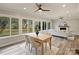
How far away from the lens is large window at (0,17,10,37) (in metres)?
2.69

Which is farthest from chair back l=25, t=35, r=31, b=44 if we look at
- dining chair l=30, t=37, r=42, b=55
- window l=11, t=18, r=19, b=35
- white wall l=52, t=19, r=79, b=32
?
white wall l=52, t=19, r=79, b=32

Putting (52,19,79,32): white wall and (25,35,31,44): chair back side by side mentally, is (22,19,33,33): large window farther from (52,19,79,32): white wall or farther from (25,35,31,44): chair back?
(52,19,79,32): white wall

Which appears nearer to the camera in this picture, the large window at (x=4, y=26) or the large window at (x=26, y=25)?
the large window at (x=4, y=26)

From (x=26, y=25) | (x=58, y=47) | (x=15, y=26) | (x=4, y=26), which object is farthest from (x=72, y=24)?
(x=4, y=26)

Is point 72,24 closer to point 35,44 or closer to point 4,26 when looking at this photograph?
point 35,44

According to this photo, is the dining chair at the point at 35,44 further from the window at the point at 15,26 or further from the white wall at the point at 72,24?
the white wall at the point at 72,24

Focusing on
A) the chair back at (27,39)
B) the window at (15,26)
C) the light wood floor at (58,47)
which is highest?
the window at (15,26)

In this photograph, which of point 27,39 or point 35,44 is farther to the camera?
point 27,39

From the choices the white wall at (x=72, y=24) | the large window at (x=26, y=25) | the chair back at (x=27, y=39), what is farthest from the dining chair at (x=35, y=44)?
the white wall at (x=72, y=24)

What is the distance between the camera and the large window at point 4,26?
8.83 ft

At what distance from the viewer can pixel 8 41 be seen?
2.93 m

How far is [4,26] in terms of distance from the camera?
273 cm

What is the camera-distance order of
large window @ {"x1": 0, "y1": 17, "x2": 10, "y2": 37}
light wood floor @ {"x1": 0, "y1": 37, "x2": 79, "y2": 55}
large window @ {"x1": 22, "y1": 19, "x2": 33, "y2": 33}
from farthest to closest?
large window @ {"x1": 22, "y1": 19, "x2": 33, "y2": 33}
light wood floor @ {"x1": 0, "y1": 37, "x2": 79, "y2": 55}
large window @ {"x1": 0, "y1": 17, "x2": 10, "y2": 37}
